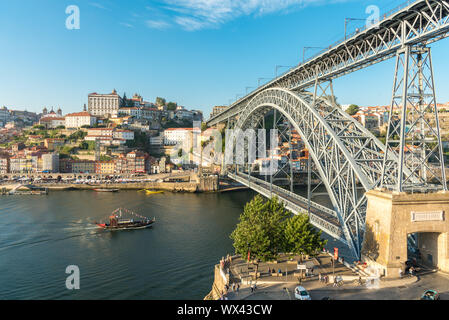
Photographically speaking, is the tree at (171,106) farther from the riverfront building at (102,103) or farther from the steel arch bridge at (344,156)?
the steel arch bridge at (344,156)

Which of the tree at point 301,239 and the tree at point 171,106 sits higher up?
the tree at point 171,106

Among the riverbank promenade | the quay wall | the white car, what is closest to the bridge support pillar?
the riverbank promenade

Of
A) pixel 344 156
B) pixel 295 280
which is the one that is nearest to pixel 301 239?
pixel 295 280

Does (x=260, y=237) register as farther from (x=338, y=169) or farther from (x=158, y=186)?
(x=158, y=186)

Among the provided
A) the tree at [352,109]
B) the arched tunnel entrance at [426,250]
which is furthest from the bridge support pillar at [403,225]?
the tree at [352,109]
